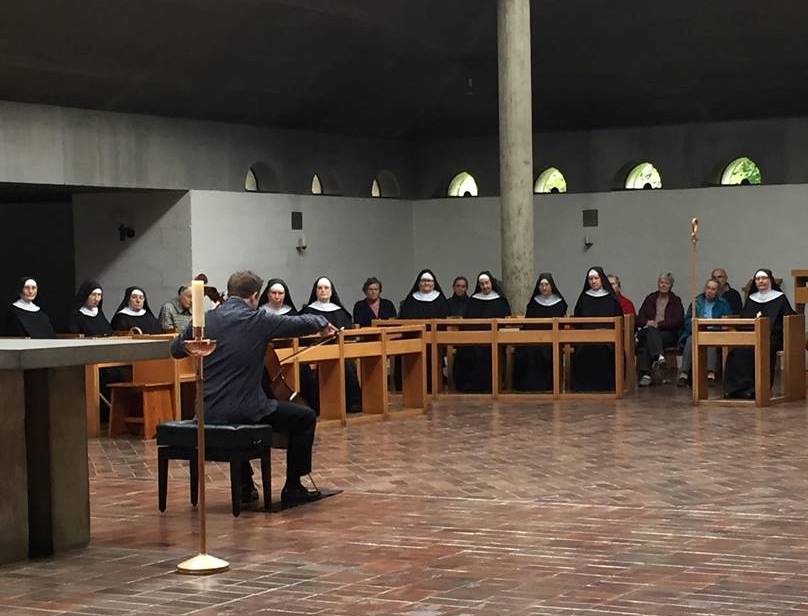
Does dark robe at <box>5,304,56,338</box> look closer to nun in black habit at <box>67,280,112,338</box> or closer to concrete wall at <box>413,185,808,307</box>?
nun in black habit at <box>67,280,112,338</box>

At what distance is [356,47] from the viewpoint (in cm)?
1948

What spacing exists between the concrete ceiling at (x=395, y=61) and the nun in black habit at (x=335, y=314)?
12.4 feet

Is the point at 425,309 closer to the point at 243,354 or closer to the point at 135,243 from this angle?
the point at 135,243

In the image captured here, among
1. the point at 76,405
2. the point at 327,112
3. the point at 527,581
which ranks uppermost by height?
the point at 327,112

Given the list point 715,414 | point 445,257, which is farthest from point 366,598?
point 445,257

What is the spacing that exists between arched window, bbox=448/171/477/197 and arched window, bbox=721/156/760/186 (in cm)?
402

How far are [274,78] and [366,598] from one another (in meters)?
13.7

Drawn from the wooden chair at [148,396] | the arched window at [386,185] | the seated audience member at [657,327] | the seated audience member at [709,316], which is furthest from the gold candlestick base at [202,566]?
the arched window at [386,185]

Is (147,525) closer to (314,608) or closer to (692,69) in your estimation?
(314,608)

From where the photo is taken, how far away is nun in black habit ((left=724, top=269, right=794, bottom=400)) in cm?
1545

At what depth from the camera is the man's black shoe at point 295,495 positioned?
9.10m

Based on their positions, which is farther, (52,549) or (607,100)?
(607,100)

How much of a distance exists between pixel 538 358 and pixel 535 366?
0.31 feet

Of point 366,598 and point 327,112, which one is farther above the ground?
point 327,112
